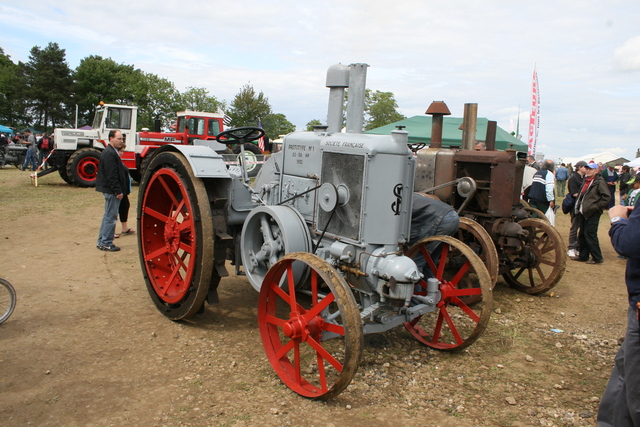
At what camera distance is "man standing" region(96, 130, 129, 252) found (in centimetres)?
629

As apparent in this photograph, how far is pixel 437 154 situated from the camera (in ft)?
19.7

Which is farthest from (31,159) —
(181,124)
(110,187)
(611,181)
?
(611,181)

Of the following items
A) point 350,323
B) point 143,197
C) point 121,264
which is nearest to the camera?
point 350,323

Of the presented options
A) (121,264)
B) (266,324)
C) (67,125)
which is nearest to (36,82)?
(67,125)

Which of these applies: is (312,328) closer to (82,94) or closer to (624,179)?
(624,179)

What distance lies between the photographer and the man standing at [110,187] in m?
6.29

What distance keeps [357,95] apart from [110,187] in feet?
13.8

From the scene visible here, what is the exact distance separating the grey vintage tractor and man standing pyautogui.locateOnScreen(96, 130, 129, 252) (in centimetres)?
236

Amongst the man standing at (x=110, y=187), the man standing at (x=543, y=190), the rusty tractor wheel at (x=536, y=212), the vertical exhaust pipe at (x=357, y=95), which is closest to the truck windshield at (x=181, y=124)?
the man standing at (x=110, y=187)

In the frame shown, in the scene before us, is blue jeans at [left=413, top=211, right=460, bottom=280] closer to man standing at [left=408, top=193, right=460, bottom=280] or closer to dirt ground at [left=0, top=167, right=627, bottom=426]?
man standing at [left=408, top=193, right=460, bottom=280]

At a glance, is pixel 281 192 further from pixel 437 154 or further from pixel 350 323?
pixel 437 154

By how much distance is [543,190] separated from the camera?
7.62m

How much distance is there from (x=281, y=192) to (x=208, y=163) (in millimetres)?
593

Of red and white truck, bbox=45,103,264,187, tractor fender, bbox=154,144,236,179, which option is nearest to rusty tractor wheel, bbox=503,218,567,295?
tractor fender, bbox=154,144,236,179
